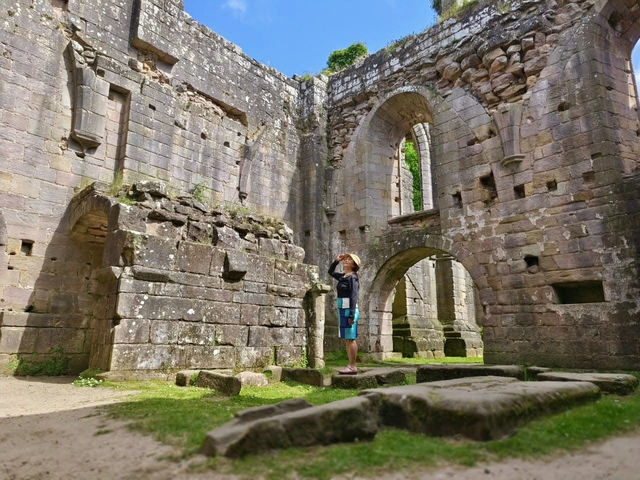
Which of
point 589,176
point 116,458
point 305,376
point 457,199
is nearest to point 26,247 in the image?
point 305,376

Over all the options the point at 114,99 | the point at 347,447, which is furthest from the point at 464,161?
the point at 347,447

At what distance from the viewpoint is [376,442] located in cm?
295

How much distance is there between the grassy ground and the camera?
2477 millimetres

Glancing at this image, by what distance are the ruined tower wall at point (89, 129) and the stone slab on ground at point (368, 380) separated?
433 centimetres

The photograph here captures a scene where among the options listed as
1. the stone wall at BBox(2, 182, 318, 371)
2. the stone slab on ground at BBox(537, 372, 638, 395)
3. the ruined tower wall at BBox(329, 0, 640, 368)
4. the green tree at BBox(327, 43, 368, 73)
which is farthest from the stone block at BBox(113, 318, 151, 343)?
the green tree at BBox(327, 43, 368, 73)

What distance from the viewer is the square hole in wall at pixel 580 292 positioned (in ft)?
29.3

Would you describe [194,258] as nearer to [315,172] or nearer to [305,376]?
[305,376]

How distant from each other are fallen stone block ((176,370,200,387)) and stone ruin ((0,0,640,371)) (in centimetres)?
49

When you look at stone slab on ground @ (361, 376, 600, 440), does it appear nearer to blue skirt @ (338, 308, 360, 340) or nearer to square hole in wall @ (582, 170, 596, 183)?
blue skirt @ (338, 308, 360, 340)

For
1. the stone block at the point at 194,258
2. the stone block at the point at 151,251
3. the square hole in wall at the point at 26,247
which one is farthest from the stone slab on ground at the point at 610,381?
the square hole in wall at the point at 26,247

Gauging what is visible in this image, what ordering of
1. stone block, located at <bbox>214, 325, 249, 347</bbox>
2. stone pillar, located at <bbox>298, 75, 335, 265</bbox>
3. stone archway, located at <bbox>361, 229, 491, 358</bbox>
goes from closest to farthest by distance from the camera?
stone block, located at <bbox>214, 325, 249, 347</bbox>
stone archway, located at <bbox>361, 229, 491, 358</bbox>
stone pillar, located at <bbox>298, 75, 335, 265</bbox>

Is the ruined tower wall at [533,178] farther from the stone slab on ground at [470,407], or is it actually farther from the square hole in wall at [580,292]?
the stone slab on ground at [470,407]

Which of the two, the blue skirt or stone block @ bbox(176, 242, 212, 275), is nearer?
the blue skirt

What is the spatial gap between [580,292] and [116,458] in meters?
9.08
